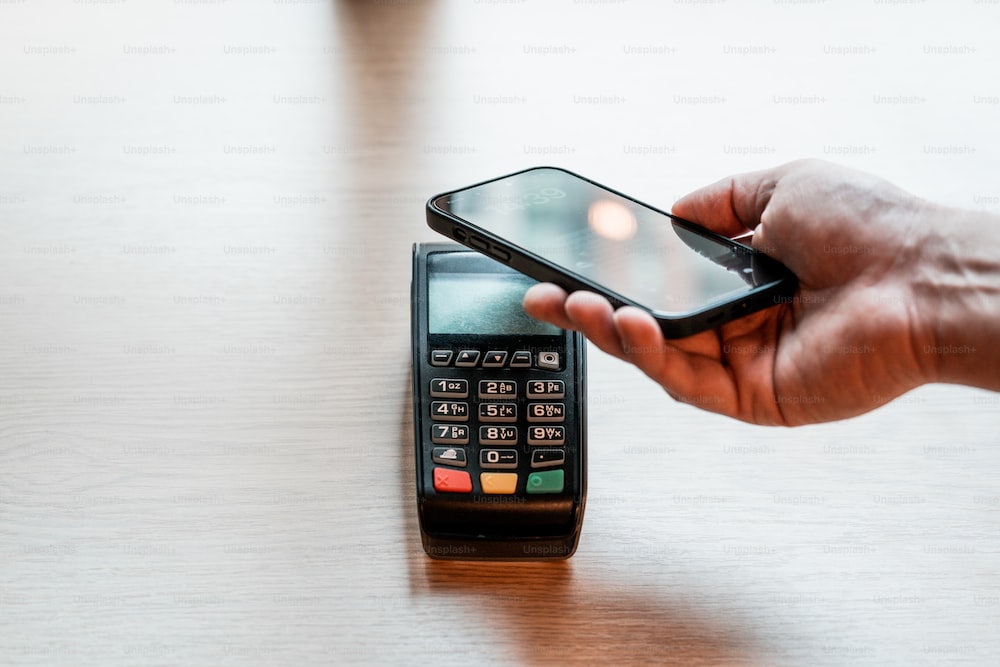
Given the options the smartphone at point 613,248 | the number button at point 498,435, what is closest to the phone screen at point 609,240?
the smartphone at point 613,248

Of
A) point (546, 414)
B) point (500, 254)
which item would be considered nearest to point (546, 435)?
point (546, 414)

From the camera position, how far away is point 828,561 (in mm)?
517

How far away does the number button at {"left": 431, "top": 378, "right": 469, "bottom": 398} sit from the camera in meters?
0.53

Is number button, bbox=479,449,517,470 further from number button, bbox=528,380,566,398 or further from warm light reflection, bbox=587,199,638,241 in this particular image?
warm light reflection, bbox=587,199,638,241

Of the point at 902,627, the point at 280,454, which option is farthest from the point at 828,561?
the point at 280,454

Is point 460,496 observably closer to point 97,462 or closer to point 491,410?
point 491,410

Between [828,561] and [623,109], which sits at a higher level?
[623,109]

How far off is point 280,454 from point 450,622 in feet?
0.50

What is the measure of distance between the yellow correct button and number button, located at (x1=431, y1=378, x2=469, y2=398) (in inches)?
2.1

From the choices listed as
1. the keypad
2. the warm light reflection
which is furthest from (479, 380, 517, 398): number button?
the warm light reflection

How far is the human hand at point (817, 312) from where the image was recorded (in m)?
0.54

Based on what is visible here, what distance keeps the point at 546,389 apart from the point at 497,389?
29mm

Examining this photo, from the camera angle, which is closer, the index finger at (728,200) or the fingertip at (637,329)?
the fingertip at (637,329)

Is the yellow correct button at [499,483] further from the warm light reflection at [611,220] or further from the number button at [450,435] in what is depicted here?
the warm light reflection at [611,220]
